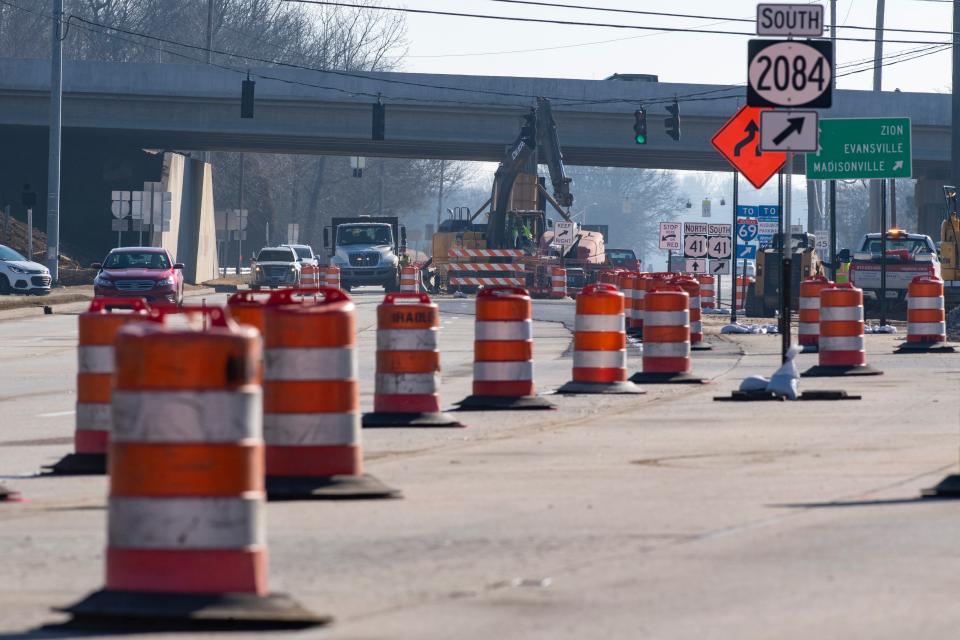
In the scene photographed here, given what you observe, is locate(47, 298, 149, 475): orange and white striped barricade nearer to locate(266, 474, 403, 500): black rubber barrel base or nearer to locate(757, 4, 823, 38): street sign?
locate(266, 474, 403, 500): black rubber barrel base

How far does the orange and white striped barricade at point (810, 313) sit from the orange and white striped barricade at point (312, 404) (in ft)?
52.2

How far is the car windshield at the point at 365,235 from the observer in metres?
65.9

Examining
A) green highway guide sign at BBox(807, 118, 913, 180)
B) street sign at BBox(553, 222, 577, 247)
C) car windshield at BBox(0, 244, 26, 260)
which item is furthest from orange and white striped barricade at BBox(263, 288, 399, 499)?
street sign at BBox(553, 222, 577, 247)

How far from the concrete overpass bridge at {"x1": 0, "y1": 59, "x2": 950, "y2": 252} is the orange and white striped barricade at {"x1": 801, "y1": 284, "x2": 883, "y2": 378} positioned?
163ft

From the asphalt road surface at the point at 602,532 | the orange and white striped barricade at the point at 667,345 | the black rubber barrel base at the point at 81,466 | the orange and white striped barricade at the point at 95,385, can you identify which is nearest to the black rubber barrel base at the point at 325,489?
the asphalt road surface at the point at 602,532

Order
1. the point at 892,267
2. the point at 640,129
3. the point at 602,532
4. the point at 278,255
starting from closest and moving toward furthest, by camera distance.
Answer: the point at 602,532, the point at 892,267, the point at 640,129, the point at 278,255

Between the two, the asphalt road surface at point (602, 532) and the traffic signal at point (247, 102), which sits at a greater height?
the traffic signal at point (247, 102)

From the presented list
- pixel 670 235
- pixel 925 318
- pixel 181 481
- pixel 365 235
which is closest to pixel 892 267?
pixel 670 235

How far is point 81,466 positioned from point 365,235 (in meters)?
55.0

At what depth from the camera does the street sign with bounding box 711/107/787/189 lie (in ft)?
78.1

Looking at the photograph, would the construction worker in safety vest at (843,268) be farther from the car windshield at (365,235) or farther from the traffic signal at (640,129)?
the car windshield at (365,235)

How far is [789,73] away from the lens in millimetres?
15891

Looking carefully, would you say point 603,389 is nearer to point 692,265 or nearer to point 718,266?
point 718,266

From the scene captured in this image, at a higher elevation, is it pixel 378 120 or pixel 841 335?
pixel 378 120
